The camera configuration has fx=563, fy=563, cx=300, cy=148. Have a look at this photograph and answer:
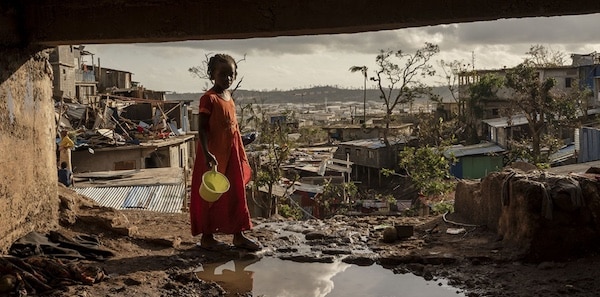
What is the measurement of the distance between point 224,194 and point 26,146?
161 cm

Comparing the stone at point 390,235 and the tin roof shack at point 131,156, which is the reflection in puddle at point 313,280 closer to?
the stone at point 390,235

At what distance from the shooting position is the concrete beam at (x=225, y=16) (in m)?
3.67

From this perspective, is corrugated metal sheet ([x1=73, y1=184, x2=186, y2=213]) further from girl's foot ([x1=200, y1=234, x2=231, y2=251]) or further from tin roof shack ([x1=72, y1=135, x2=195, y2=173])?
tin roof shack ([x1=72, y1=135, x2=195, y2=173])

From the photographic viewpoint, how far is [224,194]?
4.68m

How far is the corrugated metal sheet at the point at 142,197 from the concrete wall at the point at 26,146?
4.21 m

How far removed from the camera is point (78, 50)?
33688 mm

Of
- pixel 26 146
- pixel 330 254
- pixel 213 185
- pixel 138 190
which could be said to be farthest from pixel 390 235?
pixel 138 190

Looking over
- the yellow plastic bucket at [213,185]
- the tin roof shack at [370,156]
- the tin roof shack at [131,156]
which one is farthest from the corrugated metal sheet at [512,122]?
the yellow plastic bucket at [213,185]

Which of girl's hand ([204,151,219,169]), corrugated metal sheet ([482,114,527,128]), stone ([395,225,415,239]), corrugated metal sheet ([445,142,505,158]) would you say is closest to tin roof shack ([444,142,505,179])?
corrugated metal sheet ([445,142,505,158])

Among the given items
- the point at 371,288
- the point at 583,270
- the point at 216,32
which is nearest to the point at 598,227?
the point at 583,270

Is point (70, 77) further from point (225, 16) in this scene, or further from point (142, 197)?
point (225, 16)

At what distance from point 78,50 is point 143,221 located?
30.8m

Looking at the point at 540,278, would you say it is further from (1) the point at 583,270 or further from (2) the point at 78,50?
(2) the point at 78,50

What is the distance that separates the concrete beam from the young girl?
0.58 meters
